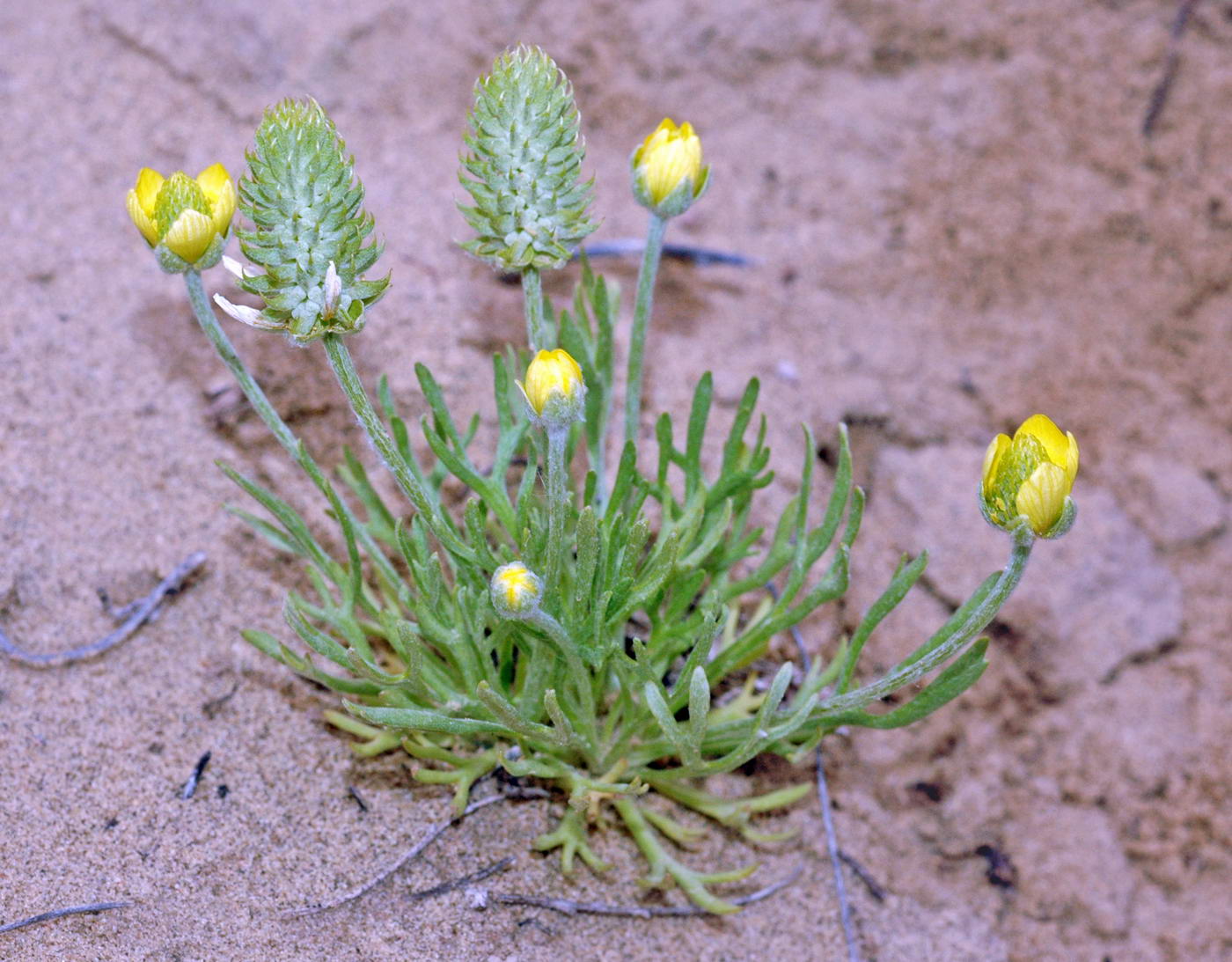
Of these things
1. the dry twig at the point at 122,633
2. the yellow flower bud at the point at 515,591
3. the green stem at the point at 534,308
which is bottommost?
the dry twig at the point at 122,633

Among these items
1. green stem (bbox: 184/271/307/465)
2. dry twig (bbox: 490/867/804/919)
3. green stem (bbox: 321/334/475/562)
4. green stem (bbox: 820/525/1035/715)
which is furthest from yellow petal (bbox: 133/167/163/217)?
green stem (bbox: 820/525/1035/715)

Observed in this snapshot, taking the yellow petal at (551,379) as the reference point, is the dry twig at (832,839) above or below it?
below

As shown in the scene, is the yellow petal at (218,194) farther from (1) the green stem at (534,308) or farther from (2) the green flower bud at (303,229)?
(1) the green stem at (534,308)

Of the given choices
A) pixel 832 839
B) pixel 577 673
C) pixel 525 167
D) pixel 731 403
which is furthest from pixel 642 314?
pixel 832 839

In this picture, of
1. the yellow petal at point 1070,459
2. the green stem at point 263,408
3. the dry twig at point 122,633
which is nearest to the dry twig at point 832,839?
the yellow petal at point 1070,459

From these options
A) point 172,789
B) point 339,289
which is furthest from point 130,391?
point 339,289

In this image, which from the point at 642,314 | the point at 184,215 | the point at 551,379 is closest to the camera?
the point at 551,379

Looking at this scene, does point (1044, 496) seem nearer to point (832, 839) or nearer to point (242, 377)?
point (832, 839)
